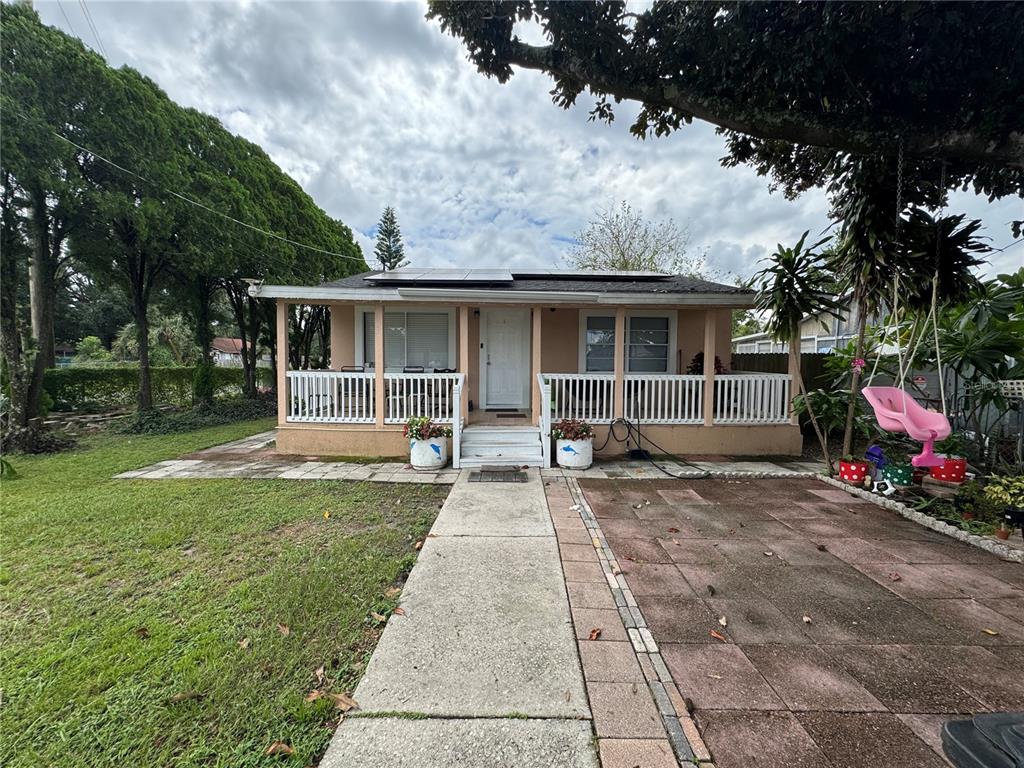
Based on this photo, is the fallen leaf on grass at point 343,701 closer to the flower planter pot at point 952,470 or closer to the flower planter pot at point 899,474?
the flower planter pot at point 899,474

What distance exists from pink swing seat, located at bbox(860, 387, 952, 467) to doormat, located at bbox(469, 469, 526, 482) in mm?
4402

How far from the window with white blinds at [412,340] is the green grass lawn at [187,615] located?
429cm

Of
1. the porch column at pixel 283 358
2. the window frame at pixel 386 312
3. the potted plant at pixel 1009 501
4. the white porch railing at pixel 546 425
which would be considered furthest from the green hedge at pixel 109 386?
the potted plant at pixel 1009 501

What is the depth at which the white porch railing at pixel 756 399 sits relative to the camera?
7.28m

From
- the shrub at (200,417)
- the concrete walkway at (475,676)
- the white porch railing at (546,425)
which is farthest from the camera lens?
the shrub at (200,417)

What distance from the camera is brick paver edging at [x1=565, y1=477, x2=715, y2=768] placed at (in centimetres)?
172

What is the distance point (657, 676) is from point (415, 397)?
595 centimetres

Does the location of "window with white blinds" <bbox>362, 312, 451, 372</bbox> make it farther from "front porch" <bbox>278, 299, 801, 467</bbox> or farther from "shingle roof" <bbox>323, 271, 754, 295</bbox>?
"front porch" <bbox>278, 299, 801, 467</bbox>

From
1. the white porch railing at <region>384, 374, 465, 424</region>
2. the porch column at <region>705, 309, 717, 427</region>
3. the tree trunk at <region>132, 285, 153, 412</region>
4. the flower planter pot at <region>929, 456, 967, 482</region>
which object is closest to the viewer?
the flower planter pot at <region>929, 456, 967, 482</region>

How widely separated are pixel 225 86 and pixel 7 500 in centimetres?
992

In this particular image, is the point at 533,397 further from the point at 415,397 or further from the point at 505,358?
the point at 415,397

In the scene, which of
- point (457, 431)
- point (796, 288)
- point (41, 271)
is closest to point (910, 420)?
point (796, 288)

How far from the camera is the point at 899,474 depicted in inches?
198

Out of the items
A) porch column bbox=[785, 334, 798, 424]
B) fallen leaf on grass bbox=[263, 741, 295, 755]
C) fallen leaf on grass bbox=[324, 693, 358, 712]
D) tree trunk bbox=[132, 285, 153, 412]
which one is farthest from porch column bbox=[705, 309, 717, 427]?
tree trunk bbox=[132, 285, 153, 412]
